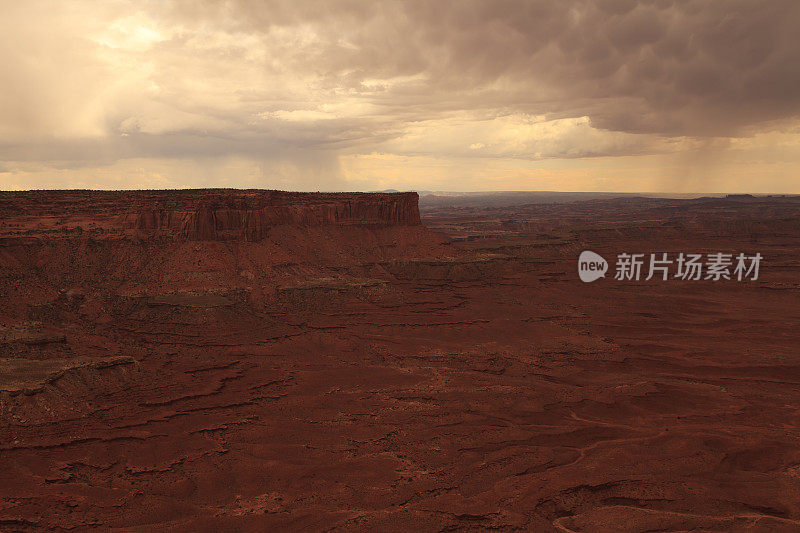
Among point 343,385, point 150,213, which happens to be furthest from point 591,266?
point 150,213

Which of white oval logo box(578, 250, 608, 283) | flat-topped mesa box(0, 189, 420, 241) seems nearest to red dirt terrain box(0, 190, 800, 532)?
flat-topped mesa box(0, 189, 420, 241)

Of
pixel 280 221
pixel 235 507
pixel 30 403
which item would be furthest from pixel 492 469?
pixel 280 221

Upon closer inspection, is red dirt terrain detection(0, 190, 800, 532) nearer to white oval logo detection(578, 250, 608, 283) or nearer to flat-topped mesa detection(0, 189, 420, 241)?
flat-topped mesa detection(0, 189, 420, 241)

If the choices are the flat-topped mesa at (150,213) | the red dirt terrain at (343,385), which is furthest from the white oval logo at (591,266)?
the flat-topped mesa at (150,213)

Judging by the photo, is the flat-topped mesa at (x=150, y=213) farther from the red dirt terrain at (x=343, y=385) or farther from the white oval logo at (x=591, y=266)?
the white oval logo at (x=591, y=266)

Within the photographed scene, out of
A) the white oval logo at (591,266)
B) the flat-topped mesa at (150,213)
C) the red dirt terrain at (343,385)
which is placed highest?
the flat-topped mesa at (150,213)
